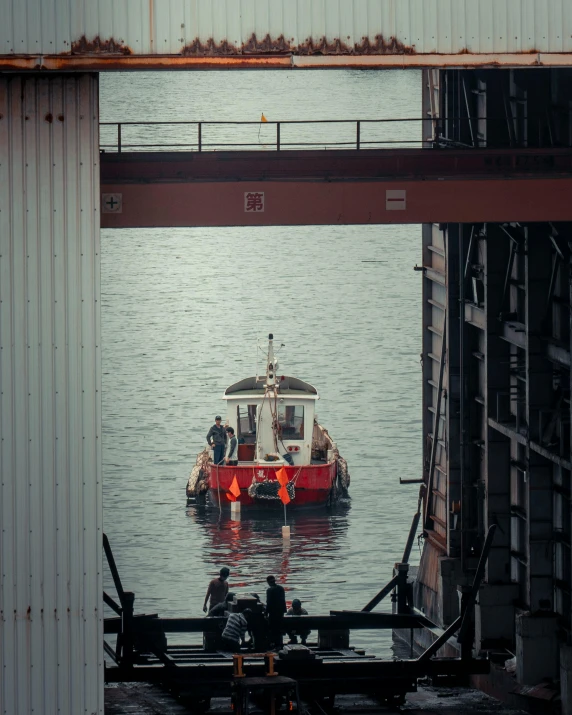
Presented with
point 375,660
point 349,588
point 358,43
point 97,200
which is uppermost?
point 358,43

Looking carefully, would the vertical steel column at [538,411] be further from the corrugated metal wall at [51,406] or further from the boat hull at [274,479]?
the boat hull at [274,479]

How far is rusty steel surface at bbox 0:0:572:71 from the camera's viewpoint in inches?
452

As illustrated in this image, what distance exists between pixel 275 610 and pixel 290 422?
2212cm

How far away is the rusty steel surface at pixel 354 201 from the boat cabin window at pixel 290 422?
Result: 26.4 m

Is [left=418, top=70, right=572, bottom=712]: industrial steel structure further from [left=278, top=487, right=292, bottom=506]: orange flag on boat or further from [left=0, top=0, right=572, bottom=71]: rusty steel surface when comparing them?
[left=278, top=487, right=292, bottom=506]: orange flag on boat

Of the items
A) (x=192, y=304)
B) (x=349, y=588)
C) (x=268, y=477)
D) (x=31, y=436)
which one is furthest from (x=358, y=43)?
(x=192, y=304)

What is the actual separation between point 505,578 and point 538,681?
300cm

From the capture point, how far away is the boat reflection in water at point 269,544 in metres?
41.9

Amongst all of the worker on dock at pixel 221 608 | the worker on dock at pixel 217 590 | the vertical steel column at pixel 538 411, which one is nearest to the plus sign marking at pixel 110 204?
the vertical steel column at pixel 538 411

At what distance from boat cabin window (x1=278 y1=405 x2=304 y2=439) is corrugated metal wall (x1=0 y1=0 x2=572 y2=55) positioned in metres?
34.2

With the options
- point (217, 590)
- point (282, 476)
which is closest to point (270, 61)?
point (217, 590)

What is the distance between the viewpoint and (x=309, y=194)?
19625mm

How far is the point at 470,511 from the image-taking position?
27219 mm

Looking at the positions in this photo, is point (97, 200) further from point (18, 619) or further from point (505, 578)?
point (505, 578)
